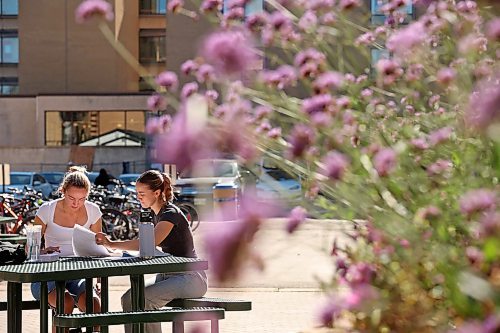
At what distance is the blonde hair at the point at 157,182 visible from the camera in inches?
320

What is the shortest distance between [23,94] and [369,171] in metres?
57.8

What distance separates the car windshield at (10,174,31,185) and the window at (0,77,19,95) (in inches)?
1094

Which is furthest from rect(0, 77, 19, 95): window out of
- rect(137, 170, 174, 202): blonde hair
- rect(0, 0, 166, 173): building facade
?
rect(137, 170, 174, 202): blonde hair

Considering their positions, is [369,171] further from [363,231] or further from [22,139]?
[22,139]

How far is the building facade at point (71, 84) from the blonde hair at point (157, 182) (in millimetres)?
45248

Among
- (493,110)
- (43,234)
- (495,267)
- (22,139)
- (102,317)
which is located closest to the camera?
(493,110)

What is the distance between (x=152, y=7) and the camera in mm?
62625

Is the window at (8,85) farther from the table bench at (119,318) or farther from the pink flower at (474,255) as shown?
the pink flower at (474,255)

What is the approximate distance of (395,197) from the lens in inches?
163

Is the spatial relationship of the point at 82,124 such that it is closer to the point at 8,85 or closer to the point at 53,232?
the point at 8,85

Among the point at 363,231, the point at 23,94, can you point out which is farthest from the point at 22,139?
the point at 363,231

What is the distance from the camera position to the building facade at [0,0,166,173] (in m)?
54.8

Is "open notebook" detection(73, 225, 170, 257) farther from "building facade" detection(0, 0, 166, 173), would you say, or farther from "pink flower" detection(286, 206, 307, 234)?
"building facade" detection(0, 0, 166, 173)

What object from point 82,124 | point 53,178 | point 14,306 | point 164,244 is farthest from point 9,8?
point 14,306
